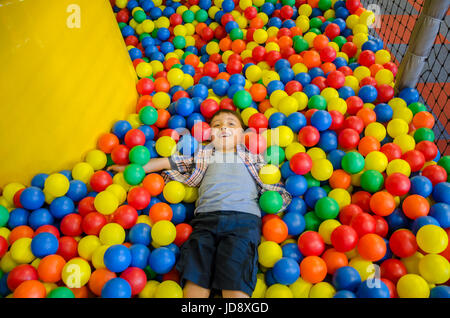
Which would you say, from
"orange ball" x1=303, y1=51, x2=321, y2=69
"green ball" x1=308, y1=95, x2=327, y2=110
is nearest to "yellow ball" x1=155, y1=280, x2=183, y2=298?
"green ball" x1=308, y1=95, x2=327, y2=110

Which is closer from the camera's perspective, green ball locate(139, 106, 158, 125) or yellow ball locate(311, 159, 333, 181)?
yellow ball locate(311, 159, 333, 181)

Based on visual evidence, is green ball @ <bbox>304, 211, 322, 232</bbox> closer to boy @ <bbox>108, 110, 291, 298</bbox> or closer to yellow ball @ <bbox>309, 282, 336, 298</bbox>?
boy @ <bbox>108, 110, 291, 298</bbox>

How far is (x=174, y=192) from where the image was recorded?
5.48 feet

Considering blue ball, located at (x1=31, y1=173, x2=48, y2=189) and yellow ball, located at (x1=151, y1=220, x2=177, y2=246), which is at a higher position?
blue ball, located at (x1=31, y1=173, x2=48, y2=189)

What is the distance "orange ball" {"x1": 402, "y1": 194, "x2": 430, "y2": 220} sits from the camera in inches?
57.6

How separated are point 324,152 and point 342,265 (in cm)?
63

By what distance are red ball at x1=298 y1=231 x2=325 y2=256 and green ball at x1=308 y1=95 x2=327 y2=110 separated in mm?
805

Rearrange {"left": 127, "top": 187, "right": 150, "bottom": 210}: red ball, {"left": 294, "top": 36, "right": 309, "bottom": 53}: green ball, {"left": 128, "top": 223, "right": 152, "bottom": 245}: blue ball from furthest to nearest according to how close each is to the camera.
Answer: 1. {"left": 294, "top": 36, "right": 309, "bottom": 53}: green ball
2. {"left": 127, "top": 187, "right": 150, "bottom": 210}: red ball
3. {"left": 128, "top": 223, "right": 152, "bottom": 245}: blue ball

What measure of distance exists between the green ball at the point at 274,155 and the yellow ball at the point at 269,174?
7 centimetres

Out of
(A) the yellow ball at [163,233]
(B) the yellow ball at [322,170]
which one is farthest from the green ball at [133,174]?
(B) the yellow ball at [322,170]

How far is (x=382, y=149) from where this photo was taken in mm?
1762

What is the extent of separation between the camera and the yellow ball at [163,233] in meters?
1.47

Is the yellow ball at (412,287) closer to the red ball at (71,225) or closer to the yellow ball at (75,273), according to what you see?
the yellow ball at (75,273)

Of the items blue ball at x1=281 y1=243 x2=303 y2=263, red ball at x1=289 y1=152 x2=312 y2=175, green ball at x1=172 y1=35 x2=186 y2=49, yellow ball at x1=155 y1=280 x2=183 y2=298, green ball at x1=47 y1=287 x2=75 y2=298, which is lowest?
blue ball at x1=281 y1=243 x2=303 y2=263
